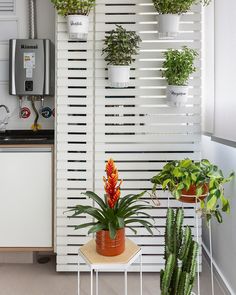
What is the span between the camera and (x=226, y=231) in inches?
97.9

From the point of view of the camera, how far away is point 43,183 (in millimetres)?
2773

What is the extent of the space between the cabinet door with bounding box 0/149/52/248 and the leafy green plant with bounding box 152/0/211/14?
1377 mm

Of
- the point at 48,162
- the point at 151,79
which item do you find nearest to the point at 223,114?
the point at 151,79

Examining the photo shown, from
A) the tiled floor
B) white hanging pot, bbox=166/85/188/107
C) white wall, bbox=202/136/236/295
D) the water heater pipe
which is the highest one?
the water heater pipe

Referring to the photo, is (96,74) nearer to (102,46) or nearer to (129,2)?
(102,46)

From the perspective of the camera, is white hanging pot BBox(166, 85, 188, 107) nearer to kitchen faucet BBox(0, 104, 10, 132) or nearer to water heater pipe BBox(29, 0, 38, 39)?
water heater pipe BBox(29, 0, 38, 39)

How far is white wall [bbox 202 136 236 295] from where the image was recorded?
230cm

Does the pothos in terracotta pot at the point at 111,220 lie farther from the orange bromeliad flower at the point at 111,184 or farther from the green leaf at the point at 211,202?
the green leaf at the point at 211,202

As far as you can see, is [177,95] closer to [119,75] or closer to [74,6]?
[119,75]

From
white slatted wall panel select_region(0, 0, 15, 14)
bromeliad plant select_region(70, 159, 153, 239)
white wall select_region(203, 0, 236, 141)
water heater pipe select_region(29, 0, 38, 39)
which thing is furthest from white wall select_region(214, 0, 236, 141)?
white slatted wall panel select_region(0, 0, 15, 14)

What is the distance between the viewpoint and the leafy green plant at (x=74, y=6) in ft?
8.13

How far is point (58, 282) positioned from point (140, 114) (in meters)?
1.42

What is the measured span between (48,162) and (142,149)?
0.75 metres

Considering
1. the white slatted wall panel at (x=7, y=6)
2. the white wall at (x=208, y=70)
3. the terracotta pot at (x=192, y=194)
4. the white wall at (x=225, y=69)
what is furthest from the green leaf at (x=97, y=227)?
the white slatted wall panel at (x=7, y=6)
